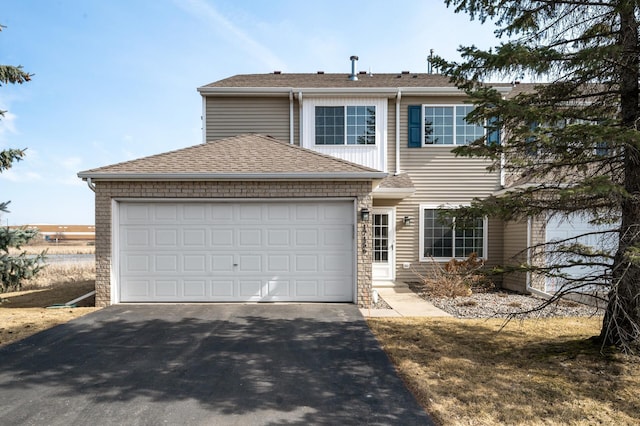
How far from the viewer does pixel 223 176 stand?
7.99m

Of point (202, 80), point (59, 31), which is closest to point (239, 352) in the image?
point (59, 31)

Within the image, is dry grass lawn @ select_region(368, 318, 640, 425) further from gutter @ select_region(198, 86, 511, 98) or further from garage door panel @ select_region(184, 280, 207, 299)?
gutter @ select_region(198, 86, 511, 98)

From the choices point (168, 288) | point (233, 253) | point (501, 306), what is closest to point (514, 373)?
point (501, 306)

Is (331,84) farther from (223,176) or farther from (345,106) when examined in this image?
(223,176)

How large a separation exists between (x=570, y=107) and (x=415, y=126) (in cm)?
668

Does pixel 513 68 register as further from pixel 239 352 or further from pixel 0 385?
pixel 0 385

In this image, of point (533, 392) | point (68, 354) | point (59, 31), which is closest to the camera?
point (533, 392)

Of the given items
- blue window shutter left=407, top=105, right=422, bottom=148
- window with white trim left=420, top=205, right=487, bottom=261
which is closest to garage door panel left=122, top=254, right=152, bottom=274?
window with white trim left=420, top=205, right=487, bottom=261

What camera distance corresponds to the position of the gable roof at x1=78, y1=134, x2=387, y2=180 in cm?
798

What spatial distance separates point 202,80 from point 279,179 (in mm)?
6590

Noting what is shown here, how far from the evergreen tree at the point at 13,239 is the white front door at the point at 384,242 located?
883 cm

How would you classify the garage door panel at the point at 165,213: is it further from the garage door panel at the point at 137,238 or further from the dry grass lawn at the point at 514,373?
the dry grass lawn at the point at 514,373

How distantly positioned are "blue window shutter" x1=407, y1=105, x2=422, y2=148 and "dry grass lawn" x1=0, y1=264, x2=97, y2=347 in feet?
32.8

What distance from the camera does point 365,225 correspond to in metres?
8.09
